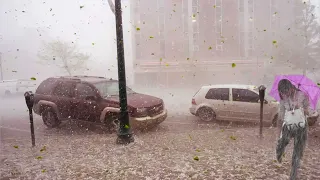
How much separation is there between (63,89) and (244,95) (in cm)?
643

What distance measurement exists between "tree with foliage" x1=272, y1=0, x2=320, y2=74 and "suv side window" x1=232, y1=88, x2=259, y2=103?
16.9 meters

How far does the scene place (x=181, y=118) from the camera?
34.0 feet

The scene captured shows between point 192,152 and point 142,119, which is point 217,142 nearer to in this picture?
point 192,152

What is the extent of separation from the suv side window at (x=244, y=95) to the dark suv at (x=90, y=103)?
9.01 feet

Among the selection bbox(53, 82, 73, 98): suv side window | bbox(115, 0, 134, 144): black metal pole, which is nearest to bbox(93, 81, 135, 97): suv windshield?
bbox(53, 82, 73, 98): suv side window

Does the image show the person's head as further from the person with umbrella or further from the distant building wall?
the distant building wall

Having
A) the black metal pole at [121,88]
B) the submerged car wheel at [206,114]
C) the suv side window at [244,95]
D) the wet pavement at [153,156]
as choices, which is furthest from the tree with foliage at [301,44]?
the black metal pole at [121,88]

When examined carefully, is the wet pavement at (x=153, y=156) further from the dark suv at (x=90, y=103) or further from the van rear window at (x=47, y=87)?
the van rear window at (x=47, y=87)

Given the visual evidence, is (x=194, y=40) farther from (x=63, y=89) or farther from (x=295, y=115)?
(x=295, y=115)

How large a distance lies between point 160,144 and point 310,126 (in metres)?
5.28

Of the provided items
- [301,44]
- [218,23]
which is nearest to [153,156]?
[301,44]

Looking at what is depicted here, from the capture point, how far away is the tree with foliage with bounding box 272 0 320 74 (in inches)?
909

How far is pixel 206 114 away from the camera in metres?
9.15

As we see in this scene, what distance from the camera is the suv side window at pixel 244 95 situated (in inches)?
333
